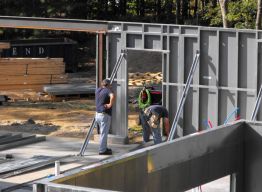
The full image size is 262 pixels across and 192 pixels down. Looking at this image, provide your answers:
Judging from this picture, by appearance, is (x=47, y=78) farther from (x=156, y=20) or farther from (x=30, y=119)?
(x=156, y=20)

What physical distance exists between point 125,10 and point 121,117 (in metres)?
33.5

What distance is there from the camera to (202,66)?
16438 millimetres

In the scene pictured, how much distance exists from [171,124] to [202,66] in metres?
1.88

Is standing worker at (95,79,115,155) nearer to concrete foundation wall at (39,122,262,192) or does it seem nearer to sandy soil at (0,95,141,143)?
sandy soil at (0,95,141,143)

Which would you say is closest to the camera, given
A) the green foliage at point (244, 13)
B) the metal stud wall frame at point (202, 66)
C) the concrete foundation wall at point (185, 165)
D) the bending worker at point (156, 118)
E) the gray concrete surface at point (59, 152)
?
the concrete foundation wall at point (185, 165)

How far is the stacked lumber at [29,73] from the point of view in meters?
29.5

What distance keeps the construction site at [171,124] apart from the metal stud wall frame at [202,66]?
0.02 metres

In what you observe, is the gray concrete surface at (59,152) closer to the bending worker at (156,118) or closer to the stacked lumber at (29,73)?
the bending worker at (156,118)

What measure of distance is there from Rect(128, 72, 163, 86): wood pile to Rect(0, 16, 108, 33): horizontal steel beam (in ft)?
50.9

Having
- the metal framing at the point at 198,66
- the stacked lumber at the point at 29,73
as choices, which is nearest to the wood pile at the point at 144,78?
the stacked lumber at the point at 29,73

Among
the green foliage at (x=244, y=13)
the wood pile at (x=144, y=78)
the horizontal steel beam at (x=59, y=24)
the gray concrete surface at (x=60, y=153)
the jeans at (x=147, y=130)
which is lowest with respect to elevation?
the gray concrete surface at (x=60, y=153)

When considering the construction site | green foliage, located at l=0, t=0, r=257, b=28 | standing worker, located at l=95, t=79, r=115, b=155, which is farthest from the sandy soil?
green foliage, located at l=0, t=0, r=257, b=28

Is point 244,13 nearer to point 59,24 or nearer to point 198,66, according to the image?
point 59,24

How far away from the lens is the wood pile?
35.0 m
